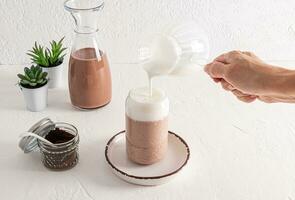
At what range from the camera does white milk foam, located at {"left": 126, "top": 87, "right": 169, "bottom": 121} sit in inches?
37.9

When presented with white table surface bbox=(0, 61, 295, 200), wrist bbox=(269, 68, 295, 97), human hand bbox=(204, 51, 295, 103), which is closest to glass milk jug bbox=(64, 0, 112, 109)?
white table surface bbox=(0, 61, 295, 200)

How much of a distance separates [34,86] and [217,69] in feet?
1.38

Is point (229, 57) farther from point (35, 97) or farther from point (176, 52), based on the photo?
point (35, 97)

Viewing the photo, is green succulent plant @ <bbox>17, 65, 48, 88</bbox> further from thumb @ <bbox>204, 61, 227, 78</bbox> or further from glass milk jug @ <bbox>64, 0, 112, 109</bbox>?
thumb @ <bbox>204, 61, 227, 78</bbox>

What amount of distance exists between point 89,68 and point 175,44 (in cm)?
28

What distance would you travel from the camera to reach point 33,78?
1.15 metres

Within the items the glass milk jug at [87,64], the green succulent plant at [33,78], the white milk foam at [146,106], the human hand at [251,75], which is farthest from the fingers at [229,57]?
the green succulent plant at [33,78]

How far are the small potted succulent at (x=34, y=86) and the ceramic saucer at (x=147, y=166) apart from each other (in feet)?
0.71

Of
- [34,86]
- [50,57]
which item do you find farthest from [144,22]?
[34,86]

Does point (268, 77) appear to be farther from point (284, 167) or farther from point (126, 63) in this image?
point (126, 63)

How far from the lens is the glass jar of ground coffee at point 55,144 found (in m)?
0.98

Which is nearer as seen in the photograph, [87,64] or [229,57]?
[229,57]

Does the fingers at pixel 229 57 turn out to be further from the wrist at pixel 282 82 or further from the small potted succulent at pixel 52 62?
the small potted succulent at pixel 52 62

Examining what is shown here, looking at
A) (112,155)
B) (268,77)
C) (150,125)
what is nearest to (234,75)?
(268,77)
